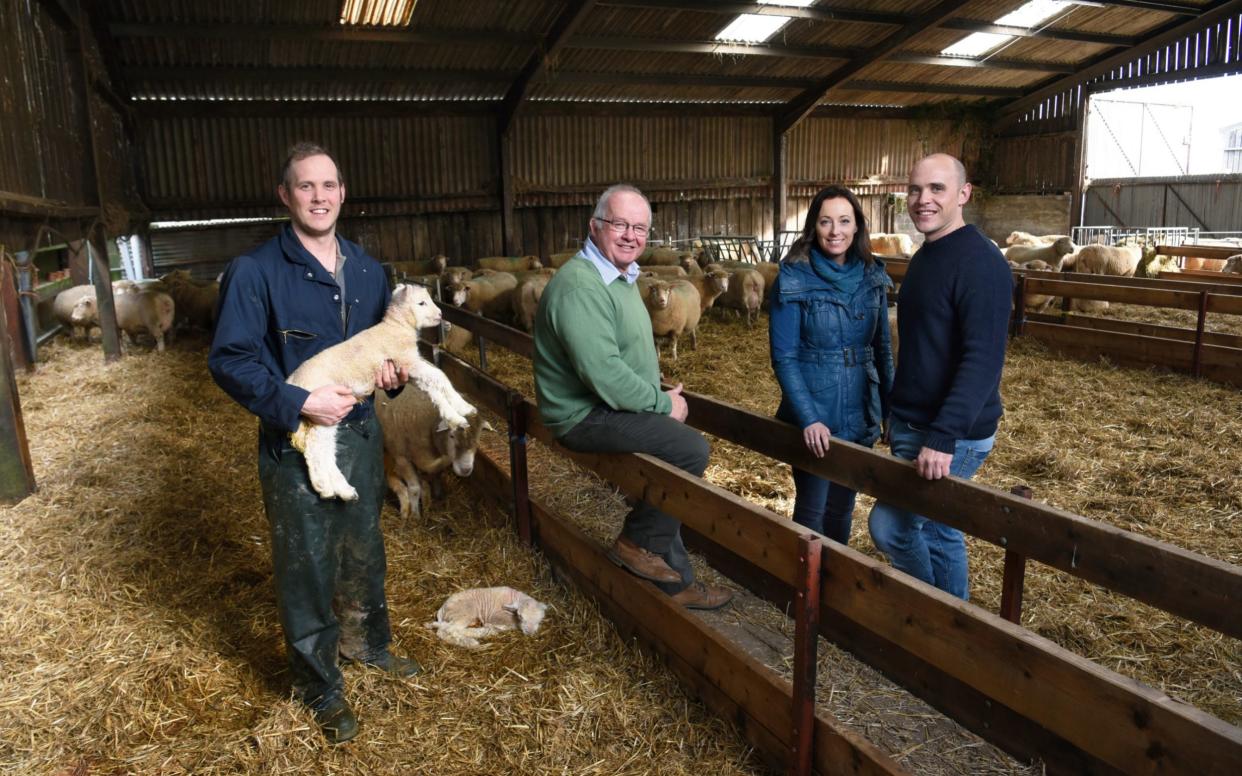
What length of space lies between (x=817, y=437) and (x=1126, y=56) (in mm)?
24121

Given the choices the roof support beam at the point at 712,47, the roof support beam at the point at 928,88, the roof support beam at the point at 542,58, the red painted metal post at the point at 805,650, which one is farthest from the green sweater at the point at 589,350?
the roof support beam at the point at 928,88

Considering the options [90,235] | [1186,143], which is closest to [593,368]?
[90,235]

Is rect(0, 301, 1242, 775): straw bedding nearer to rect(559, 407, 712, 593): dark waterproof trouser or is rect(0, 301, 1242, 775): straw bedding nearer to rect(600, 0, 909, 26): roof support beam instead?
rect(559, 407, 712, 593): dark waterproof trouser

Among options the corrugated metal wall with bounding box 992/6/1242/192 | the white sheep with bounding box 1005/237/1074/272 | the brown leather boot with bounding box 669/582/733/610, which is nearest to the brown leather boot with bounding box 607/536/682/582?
the brown leather boot with bounding box 669/582/733/610

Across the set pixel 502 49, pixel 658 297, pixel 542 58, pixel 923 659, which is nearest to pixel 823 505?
pixel 923 659

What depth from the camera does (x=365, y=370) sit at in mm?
3086

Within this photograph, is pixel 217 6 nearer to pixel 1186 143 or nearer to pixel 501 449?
pixel 501 449

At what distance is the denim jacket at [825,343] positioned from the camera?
3715mm

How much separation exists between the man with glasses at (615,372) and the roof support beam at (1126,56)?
22727 millimetres

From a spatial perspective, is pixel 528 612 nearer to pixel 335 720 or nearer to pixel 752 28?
pixel 335 720

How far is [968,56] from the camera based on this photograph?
2103 centimetres

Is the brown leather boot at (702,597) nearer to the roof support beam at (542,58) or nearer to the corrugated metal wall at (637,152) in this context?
the roof support beam at (542,58)

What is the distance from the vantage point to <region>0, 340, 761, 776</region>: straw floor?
316cm

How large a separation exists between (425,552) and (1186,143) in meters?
48.5
